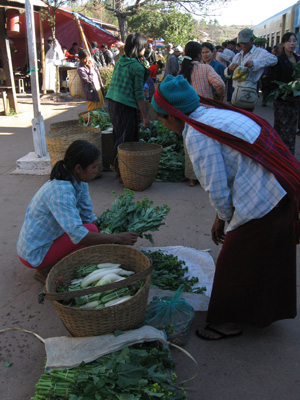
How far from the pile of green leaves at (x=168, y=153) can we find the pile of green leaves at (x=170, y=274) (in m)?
2.52

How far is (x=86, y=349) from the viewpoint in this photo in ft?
6.51

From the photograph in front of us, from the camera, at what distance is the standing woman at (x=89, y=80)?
7.26m

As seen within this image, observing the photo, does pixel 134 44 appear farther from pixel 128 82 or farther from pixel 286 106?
pixel 286 106

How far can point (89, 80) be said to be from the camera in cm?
730

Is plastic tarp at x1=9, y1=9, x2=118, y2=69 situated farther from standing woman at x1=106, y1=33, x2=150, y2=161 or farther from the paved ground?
the paved ground

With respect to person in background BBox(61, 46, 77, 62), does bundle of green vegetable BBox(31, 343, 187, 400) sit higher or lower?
lower

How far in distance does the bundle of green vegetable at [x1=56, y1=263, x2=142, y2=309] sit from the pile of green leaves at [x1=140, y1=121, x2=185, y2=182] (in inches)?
127

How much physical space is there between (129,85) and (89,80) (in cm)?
264

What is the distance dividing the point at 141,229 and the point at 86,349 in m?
1.16

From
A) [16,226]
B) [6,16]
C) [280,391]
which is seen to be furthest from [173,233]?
[6,16]

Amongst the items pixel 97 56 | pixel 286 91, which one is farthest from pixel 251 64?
pixel 97 56

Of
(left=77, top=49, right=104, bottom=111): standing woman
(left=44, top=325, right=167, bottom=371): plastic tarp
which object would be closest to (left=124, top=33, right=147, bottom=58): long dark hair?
(left=77, top=49, right=104, bottom=111): standing woman

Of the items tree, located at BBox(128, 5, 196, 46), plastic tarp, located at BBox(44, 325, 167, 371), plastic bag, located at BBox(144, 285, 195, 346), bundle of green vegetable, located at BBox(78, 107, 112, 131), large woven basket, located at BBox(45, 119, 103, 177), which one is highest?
tree, located at BBox(128, 5, 196, 46)

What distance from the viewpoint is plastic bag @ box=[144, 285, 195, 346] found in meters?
2.31
